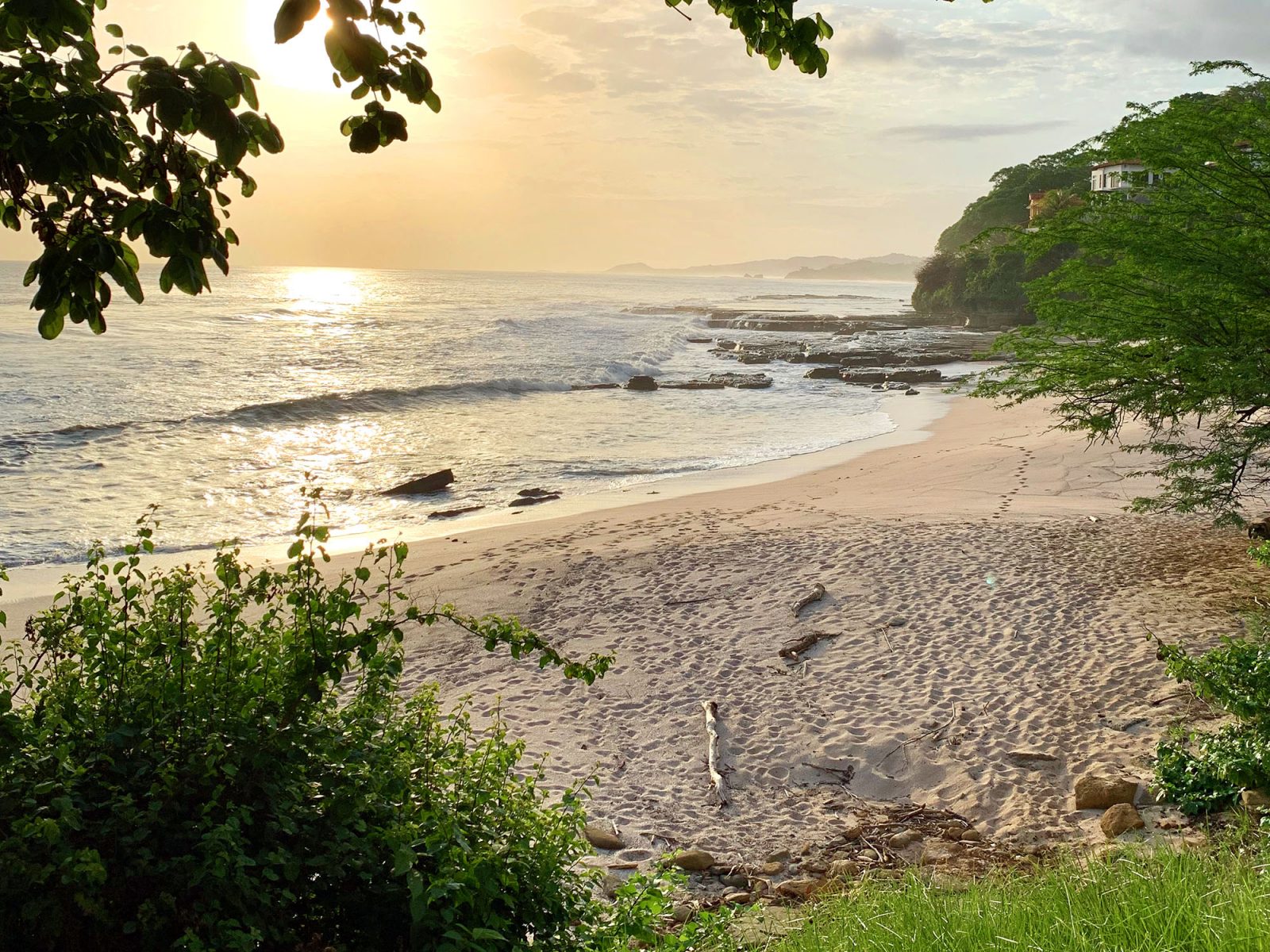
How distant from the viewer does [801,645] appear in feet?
29.1

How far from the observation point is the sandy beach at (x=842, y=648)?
6488 mm

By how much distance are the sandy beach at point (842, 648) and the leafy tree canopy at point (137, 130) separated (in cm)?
233

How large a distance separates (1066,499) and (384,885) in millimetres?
13503

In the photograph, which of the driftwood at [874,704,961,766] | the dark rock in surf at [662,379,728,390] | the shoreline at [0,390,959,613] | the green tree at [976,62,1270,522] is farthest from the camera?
the dark rock in surf at [662,379,728,390]

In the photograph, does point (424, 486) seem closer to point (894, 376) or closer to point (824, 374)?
point (894, 376)

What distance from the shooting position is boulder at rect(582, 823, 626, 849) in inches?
229

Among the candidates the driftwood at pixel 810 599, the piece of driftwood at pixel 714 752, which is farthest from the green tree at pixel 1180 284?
the piece of driftwood at pixel 714 752

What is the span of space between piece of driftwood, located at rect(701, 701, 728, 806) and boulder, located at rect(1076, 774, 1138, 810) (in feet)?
7.29

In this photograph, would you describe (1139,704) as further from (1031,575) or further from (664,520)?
(664,520)

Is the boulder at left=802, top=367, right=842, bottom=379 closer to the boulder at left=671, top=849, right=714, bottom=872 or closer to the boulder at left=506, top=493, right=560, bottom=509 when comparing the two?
the boulder at left=506, top=493, right=560, bottom=509

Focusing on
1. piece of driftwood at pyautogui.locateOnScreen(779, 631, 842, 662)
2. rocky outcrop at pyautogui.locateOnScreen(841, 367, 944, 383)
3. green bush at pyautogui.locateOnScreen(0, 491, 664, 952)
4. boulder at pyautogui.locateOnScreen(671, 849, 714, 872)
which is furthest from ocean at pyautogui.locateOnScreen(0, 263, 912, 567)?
green bush at pyautogui.locateOnScreen(0, 491, 664, 952)

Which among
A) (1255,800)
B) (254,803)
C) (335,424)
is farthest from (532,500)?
(254,803)

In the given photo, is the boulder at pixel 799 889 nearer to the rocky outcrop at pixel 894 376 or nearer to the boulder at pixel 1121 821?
the boulder at pixel 1121 821

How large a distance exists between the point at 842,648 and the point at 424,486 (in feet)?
34.5
